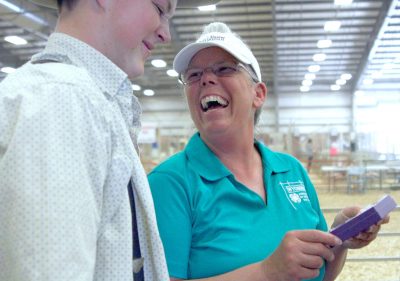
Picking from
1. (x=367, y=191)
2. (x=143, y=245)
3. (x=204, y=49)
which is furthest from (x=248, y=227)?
(x=367, y=191)

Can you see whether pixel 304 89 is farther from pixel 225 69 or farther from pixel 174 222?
pixel 174 222

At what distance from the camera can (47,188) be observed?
604 millimetres

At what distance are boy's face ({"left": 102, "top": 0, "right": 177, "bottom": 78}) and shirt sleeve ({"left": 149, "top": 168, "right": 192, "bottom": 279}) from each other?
14.4 inches

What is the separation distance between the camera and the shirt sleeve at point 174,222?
114cm

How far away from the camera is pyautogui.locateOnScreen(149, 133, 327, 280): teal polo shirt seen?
1.15 metres

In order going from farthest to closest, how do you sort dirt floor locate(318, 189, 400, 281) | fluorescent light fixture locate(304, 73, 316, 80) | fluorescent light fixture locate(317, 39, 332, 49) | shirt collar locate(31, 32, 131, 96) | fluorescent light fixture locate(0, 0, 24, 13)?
fluorescent light fixture locate(304, 73, 316, 80) → fluorescent light fixture locate(317, 39, 332, 49) → fluorescent light fixture locate(0, 0, 24, 13) → dirt floor locate(318, 189, 400, 281) → shirt collar locate(31, 32, 131, 96)

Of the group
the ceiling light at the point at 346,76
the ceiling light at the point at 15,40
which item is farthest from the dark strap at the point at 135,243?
the ceiling light at the point at 346,76

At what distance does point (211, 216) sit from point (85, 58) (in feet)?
1.90

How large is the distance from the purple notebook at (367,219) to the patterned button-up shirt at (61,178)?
611 millimetres

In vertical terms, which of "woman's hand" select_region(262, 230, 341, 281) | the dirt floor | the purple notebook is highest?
the purple notebook

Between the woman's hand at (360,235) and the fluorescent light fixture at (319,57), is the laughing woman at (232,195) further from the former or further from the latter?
the fluorescent light fixture at (319,57)

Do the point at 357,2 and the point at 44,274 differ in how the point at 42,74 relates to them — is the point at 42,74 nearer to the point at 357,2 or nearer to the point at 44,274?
the point at 44,274

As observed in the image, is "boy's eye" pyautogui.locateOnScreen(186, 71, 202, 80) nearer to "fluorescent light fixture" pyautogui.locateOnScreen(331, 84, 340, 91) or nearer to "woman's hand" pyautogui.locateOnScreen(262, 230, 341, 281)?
"woman's hand" pyautogui.locateOnScreen(262, 230, 341, 281)

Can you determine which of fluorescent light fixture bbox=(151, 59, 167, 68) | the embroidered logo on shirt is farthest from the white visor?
fluorescent light fixture bbox=(151, 59, 167, 68)
